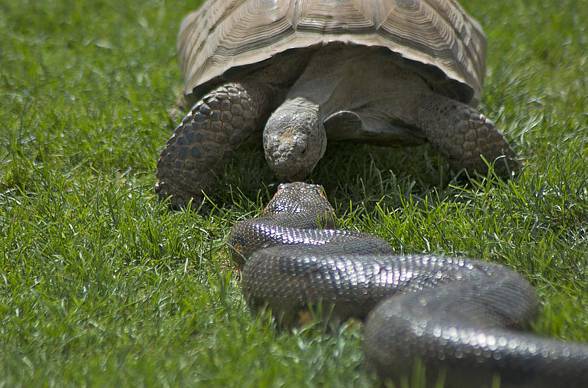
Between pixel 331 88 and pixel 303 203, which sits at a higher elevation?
pixel 331 88

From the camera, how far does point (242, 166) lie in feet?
21.5

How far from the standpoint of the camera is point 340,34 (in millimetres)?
6270

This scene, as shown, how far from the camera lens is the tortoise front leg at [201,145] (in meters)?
6.20

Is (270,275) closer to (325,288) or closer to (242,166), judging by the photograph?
(325,288)

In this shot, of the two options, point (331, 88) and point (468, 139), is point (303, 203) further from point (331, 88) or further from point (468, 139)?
point (468, 139)

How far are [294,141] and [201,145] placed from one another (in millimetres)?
669

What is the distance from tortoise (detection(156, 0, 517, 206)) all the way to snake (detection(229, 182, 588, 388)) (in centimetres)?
87

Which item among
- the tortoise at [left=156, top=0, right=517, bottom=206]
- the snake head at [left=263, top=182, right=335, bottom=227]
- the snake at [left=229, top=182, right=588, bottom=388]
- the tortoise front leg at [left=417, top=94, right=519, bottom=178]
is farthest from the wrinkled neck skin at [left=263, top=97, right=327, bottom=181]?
the tortoise front leg at [left=417, top=94, right=519, bottom=178]

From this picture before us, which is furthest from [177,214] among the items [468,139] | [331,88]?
[468,139]

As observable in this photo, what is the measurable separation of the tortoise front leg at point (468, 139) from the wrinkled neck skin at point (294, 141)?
2.52ft

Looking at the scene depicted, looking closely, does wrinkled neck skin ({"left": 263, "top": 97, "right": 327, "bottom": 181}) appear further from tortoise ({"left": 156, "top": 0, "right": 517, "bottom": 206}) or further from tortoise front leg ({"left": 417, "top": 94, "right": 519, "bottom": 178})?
tortoise front leg ({"left": 417, "top": 94, "right": 519, "bottom": 178})

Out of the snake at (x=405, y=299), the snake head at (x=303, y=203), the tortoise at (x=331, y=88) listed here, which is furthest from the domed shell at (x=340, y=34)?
the snake at (x=405, y=299)


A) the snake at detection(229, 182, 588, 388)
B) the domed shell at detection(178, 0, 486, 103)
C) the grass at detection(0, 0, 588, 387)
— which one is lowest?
the grass at detection(0, 0, 588, 387)

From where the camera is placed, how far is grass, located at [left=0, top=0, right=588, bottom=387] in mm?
4113
